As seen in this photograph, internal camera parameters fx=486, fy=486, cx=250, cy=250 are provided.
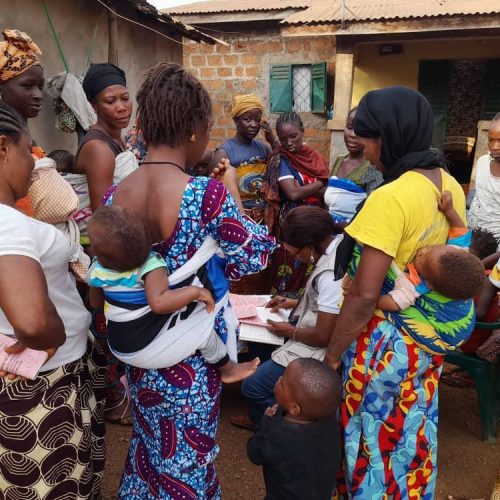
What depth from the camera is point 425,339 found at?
185 cm

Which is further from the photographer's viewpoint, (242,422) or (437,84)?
(437,84)

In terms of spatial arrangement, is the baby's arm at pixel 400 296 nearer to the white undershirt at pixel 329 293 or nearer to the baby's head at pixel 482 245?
the white undershirt at pixel 329 293

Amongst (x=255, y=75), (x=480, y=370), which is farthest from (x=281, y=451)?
(x=255, y=75)

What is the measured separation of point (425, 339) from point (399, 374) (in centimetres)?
17

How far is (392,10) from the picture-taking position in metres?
6.73

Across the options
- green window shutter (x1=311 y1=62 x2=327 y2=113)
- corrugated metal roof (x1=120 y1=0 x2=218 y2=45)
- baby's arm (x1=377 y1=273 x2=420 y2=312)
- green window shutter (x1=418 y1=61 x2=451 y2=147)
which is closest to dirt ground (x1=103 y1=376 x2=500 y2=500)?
baby's arm (x1=377 y1=273 x2=420 y2=312)

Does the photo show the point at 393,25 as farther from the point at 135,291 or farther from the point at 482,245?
the point at 135,291

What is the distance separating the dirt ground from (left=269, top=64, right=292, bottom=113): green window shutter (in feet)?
21.7

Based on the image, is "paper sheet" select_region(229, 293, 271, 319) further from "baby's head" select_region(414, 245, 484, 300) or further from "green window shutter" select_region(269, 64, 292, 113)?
"green window shutter" select_region(269, 64, 292, 113)

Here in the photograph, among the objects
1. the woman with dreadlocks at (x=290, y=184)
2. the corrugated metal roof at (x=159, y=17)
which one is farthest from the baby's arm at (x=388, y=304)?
the corrugated metal roof at (x=159, y=17)

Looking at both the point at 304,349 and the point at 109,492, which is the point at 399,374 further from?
the point at 109,492

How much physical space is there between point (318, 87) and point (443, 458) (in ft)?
23.0

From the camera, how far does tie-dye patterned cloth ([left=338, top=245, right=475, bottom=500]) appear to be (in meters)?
1.85

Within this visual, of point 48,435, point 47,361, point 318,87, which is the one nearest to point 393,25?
point 318,87
